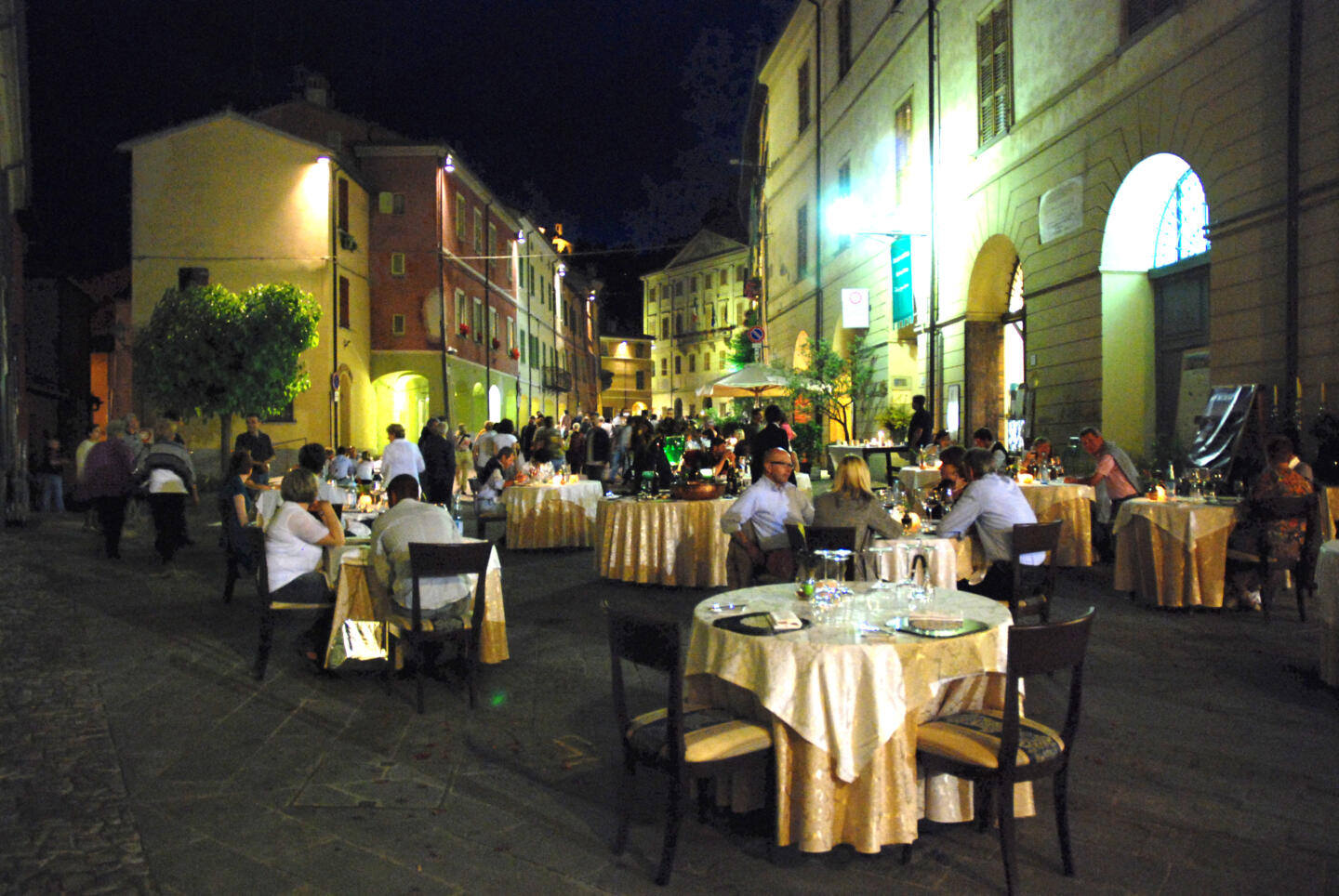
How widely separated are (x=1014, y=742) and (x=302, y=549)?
4827 millimetres

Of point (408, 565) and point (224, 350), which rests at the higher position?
point (224, 350)

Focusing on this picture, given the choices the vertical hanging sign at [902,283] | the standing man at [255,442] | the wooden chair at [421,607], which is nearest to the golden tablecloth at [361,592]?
the wooden chair at [421,607]

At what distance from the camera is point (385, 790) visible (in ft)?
14.6

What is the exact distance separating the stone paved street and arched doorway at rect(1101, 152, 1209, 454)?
19.7 feet

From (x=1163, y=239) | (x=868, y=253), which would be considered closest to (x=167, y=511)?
(x=1163, y=239)

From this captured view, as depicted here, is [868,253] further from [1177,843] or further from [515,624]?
[1177,843]

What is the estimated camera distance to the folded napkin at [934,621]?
3.79 metres

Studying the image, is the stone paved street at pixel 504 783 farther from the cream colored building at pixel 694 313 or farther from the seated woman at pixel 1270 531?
the cream colored building at pixel 694 313

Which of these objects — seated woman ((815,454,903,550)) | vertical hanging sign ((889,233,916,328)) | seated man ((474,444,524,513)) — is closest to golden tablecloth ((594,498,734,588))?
seated woman ((815,454,903,550))

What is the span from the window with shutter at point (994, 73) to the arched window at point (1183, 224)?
384 cm

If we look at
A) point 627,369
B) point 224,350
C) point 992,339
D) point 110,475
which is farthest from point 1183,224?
point 627,369

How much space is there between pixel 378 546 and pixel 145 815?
6.81 ft

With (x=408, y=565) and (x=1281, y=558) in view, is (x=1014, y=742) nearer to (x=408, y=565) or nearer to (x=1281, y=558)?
(x=408, y=565)

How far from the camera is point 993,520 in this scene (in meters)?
6.64
